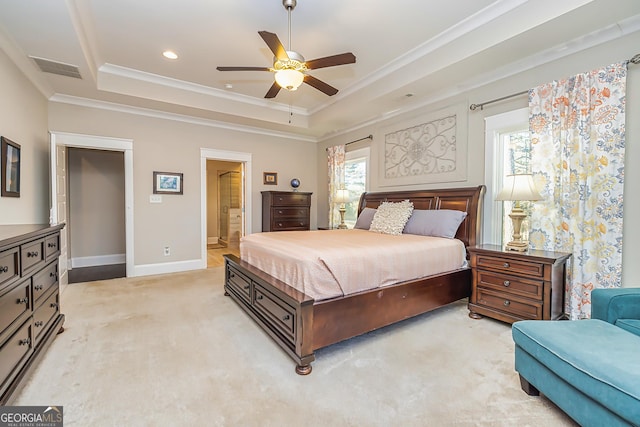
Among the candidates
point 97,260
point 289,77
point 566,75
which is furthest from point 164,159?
point 566,75

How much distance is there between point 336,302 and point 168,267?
378 centimetres

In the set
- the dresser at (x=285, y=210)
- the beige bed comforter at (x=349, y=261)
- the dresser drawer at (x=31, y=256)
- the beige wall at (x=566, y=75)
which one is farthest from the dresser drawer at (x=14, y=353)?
the beige wall at (x=566, y=75)

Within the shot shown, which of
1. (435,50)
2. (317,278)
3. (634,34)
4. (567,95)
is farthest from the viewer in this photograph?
(435,50)

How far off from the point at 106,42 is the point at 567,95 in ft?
15.6

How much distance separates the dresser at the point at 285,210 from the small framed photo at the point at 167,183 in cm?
149

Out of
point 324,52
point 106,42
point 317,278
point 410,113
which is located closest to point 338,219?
point 410,113

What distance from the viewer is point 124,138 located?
4.46m

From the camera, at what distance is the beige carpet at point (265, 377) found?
1.57 m

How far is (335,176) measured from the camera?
565 cm

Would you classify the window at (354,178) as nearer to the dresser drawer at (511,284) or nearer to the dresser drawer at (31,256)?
the dresser drawer at (511,284)

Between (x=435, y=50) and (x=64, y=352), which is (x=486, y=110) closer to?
(x=435, y=50)

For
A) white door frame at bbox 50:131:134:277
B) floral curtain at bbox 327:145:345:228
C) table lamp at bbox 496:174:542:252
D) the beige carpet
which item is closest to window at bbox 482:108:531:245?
table lamp at bbox 496:174:542:252

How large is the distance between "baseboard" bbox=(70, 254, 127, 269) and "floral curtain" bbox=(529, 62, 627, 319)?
672 centimetres

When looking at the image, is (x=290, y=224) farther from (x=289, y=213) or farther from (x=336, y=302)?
(x=336, y=302)
